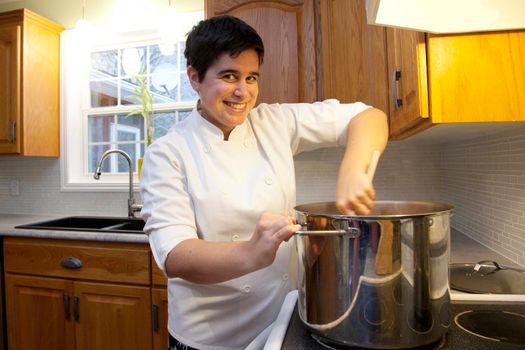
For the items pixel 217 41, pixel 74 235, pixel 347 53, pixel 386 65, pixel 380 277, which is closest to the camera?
pixel 380 277

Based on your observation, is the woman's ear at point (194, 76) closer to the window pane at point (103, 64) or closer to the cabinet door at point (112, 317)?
the cabinet door at point (112, 317)

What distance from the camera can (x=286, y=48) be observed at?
5.45 ft

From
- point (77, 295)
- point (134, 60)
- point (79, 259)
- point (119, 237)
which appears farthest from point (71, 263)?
point (134, 60)

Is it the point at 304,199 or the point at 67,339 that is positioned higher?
the point at 304,199

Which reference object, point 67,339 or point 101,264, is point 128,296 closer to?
point 101,264

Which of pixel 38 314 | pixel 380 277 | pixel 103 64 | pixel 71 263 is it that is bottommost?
pixel 38 314

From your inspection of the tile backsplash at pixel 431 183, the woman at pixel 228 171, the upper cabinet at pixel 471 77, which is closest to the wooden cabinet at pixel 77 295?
the tile backsplash at pixel 431 183

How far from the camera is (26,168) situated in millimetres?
2445

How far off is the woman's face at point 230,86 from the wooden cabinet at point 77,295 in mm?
937

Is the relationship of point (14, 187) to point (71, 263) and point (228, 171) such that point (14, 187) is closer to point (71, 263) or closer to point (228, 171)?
point (71, 263)

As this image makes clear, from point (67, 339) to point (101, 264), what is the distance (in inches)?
15.4

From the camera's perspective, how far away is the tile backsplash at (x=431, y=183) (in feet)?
3.60

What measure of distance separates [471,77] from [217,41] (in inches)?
20.4

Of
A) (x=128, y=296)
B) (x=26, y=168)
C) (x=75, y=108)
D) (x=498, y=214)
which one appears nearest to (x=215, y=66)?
(x=498, y=214)
